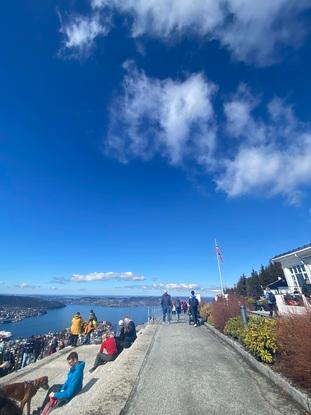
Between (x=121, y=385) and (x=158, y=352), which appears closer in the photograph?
(x=121, y=385)

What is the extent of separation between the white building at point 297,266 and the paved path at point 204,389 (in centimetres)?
1423

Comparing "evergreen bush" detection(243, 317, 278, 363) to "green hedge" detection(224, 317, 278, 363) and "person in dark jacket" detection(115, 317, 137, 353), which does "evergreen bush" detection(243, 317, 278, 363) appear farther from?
"person in dark jacket" detection(115, 317, 137, 353)

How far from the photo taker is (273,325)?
6.95 m

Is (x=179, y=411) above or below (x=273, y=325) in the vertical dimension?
below

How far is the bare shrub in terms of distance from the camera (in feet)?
15.1

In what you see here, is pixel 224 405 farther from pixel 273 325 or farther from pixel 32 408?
pixel 32 408

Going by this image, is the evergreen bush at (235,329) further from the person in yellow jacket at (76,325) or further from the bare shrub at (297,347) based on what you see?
the person in yellow jacket at (76,325)

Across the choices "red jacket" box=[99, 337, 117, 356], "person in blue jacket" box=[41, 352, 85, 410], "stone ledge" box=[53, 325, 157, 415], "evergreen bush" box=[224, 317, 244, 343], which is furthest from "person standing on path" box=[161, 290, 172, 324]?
"person in blue jacket" box=[41, 352, 85, 410]

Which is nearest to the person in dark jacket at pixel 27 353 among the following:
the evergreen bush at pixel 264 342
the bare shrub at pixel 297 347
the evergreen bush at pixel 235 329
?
the evergreen bush at pixel 235 329

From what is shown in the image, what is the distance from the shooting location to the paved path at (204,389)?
430cm

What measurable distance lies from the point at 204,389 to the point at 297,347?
6.53 feet

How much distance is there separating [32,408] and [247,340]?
5592mm

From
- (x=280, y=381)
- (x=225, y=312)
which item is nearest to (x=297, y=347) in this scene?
(x=280, y=381)

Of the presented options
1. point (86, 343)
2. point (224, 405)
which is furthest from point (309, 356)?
point (86, 343)
